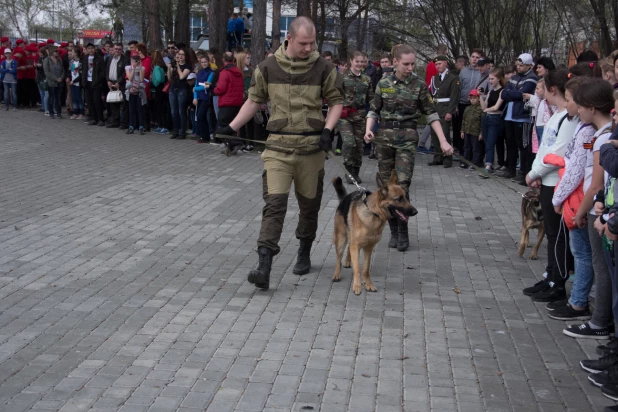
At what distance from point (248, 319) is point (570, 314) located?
2.62 m

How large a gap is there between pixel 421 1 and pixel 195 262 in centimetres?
1626

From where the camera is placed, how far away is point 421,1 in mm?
21875

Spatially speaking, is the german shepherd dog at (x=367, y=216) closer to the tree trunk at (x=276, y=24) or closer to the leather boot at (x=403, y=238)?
the leather boot at (x=403, y=238)

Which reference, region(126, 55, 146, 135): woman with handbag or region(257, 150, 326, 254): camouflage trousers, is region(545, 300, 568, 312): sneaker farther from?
region(126, 55, 146, 135): woman with handbag

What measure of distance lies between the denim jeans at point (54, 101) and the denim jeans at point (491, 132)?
13120mm

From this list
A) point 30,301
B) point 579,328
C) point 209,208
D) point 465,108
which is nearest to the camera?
point 579,328

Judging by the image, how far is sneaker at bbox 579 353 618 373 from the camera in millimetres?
4965

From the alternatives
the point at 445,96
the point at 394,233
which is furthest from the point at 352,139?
the point at 445,96

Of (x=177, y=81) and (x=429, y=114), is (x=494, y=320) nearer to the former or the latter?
Answer: (x=429, y=114)

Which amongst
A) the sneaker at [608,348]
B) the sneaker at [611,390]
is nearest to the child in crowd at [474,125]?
the sneaker at [608,348]

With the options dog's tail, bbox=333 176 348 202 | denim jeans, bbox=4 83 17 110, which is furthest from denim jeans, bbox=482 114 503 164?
denim jeans, bbox=4 83 17 110

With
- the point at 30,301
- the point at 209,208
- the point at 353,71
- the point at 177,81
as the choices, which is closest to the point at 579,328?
the point at 30,301

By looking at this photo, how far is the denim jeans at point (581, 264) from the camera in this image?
6091mm

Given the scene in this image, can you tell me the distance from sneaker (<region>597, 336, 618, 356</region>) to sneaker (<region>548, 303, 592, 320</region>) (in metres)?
0.58
